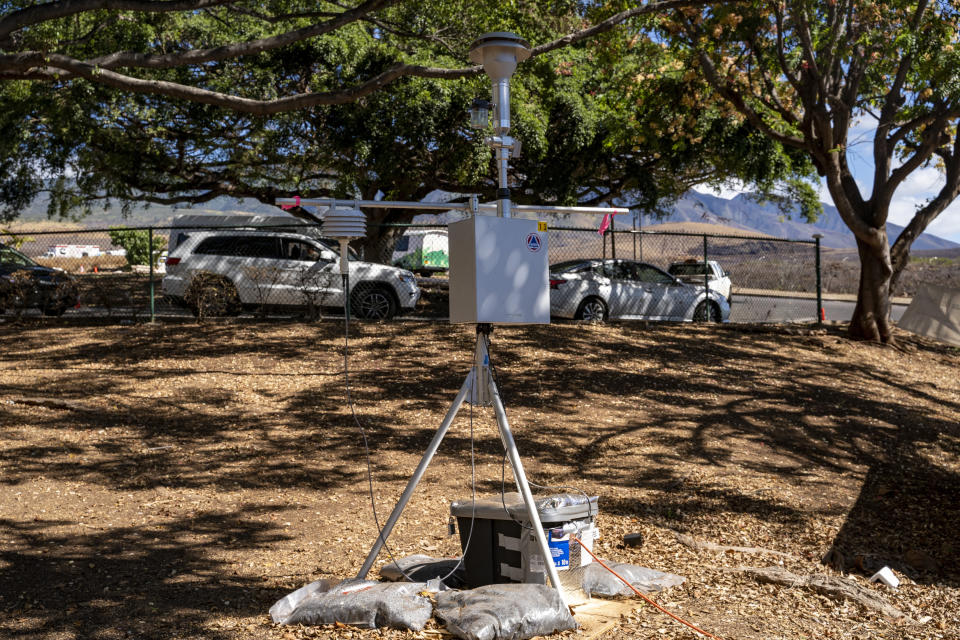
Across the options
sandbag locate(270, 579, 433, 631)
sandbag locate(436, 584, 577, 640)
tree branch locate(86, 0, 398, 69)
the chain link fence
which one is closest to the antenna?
sandbag locate(436, 584, 577, 640)

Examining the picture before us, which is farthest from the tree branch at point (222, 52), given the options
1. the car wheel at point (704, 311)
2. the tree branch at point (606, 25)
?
the car wheel at point (704, 311)

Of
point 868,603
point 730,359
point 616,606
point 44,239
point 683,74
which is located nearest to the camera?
point 616,606

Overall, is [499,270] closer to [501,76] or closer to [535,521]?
[501,76]

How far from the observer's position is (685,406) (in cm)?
991

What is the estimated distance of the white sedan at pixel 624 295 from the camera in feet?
A: 50.0

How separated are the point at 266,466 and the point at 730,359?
7335 mm

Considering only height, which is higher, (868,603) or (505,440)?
(505,440)

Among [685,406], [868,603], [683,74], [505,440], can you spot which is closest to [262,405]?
[685,406]

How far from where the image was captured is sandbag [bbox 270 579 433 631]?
420 centimetres

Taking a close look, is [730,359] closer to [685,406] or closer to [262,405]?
[685,406]

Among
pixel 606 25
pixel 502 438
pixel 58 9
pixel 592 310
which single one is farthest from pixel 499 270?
pixel 592 310

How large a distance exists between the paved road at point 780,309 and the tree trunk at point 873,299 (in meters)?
7.50

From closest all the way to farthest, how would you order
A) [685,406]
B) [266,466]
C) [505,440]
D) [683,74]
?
[505,440], [266,466], [685,406], [683,74]

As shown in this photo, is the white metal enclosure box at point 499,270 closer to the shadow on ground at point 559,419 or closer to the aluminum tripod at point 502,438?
the aluminum tripod at point 502,438
